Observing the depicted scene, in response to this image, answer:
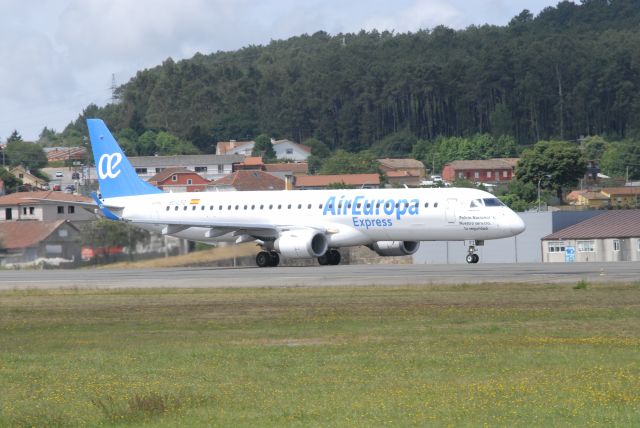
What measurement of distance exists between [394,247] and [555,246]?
2531 cm

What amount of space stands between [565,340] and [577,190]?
125777 mm

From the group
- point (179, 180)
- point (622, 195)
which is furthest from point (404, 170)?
point (622, 195)

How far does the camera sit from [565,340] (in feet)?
73.3

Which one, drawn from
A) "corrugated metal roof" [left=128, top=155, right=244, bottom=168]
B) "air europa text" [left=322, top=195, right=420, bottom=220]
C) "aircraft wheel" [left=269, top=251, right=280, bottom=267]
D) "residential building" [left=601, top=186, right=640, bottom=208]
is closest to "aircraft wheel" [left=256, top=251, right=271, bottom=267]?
"aircraft wheel" [left=269, top=251, right=280, bottom=267]

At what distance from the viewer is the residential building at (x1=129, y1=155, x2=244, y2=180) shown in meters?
188

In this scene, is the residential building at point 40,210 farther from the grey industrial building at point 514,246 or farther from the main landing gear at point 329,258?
the main landing gear at point 329,258

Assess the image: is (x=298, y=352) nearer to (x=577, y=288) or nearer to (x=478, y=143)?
(x=577, y=288)

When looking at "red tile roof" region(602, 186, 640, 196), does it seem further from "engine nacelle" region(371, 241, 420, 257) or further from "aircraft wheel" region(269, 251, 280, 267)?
"aircraft wheel" region(269, 251, 280, 267)

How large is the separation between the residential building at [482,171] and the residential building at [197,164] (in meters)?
33.8

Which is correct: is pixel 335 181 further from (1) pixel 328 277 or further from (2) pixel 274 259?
(1) pixel 328 277

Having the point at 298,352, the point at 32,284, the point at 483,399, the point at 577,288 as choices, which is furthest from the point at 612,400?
the point at 32,284

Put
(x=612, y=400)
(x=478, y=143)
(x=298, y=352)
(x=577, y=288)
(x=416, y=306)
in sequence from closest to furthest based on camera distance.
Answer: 1. (x=612, y=400)
2. (x=298, y=352)
3. (x=416, y=306)
4. (x=577, y=288)
5. (x=478, y=143)

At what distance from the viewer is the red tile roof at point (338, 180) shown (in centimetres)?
14550

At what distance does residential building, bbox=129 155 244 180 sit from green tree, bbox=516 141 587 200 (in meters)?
64.7
